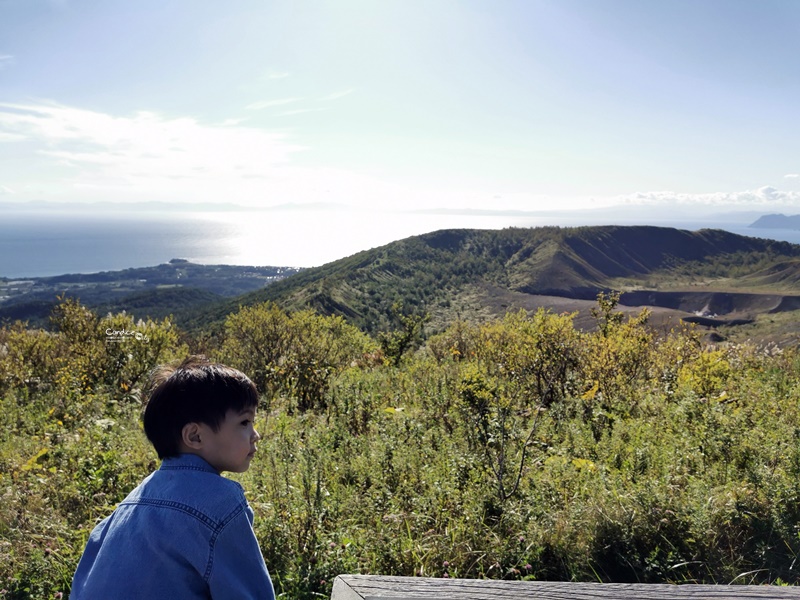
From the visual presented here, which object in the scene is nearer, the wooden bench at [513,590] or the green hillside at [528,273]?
the wooden bench at [513,590]

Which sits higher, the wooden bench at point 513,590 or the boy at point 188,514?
the boy at point 188,514

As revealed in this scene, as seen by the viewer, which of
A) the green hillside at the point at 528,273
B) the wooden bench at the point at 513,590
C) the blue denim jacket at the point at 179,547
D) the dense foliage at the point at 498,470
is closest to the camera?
the blue denim jacket at the point at 179,547

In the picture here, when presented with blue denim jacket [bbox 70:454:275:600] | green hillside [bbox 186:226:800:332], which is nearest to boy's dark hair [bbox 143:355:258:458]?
blue denim jacket [bbox 70:454:275:600]

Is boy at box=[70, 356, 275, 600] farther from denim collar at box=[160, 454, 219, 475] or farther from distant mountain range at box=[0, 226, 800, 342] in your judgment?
distant mountain range at box=[0, 226, 800, 342]

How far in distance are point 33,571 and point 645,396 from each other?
248 inches

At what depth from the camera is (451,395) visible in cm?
625

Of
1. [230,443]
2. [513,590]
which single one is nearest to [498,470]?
[513,590]

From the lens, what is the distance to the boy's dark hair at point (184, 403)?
1466 millimetres

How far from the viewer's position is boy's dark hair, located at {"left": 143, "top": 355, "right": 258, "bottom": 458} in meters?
1.47

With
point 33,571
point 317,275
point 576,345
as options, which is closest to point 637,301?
point 317,275

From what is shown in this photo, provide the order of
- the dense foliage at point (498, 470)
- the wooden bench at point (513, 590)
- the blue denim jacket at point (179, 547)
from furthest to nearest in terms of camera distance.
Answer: the dense foliage at point (498, 470), the wooden bench at point (513, 590), the blue denim jacket at point (179, 547)

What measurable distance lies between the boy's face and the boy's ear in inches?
0.6

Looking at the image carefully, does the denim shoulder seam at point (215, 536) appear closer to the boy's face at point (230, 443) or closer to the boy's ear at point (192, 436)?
the boy's face at point (230, 443)

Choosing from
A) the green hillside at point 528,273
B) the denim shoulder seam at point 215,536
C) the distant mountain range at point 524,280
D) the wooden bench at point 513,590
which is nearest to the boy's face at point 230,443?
the denim shoulder seam at point 215,536
